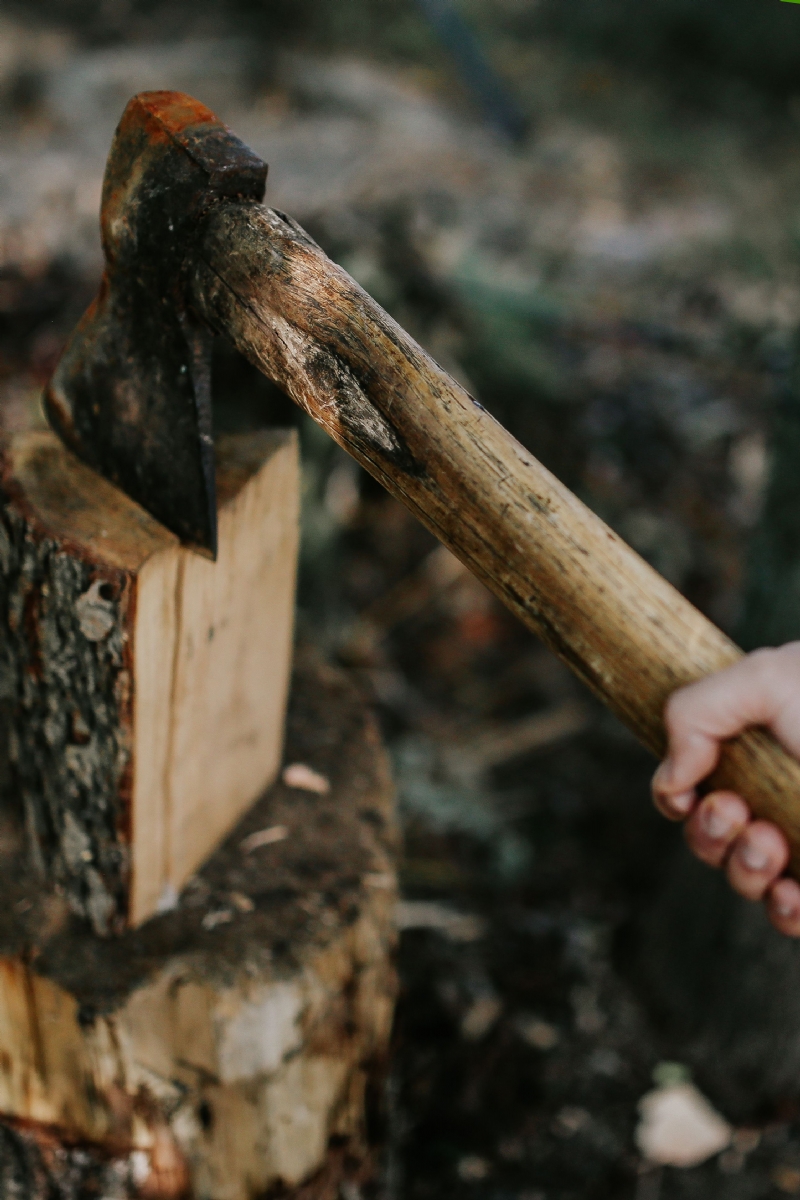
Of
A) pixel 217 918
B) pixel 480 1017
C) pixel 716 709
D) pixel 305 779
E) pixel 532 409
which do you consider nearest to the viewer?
pixel 716 709

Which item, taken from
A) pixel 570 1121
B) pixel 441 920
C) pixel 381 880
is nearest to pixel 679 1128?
pixel 570 1121

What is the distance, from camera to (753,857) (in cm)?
102

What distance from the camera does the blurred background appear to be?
1.91 meters

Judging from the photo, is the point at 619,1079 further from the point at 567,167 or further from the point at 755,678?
the point at 567,167

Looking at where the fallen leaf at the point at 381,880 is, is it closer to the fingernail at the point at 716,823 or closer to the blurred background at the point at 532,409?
the fingernail at the point at 716,823

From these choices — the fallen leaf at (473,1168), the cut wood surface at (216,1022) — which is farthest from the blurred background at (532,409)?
the cut wood surface at (216,1022)

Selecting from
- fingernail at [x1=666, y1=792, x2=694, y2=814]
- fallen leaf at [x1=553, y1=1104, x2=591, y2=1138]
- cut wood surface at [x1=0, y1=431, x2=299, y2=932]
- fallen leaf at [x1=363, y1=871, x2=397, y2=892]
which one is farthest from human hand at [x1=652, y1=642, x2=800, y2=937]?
fallen leaf at [x1=553, y1=1104, x2=591, y2=1138]

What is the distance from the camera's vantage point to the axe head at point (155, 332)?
3.30 ft

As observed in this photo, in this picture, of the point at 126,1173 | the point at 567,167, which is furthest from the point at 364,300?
the point at 567,167

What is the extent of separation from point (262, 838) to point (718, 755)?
0.68m

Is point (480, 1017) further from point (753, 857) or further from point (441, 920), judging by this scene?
point (753, 857)

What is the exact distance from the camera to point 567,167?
4.56 m

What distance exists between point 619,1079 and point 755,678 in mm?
1383

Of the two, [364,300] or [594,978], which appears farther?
[594,978]
